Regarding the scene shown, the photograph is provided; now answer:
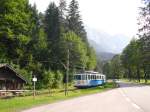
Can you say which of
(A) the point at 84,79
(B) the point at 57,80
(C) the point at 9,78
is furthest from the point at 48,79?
(C) the point at 9,78

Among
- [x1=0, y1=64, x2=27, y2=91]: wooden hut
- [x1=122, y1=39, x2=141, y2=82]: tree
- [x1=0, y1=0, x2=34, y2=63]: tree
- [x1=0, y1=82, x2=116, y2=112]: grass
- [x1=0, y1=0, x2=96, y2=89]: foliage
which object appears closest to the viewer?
[x1=0, y1=82, x2=116, y2=112]: grass

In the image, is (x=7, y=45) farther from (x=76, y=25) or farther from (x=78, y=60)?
(x=76, y=25)

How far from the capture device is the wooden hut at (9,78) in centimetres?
4588

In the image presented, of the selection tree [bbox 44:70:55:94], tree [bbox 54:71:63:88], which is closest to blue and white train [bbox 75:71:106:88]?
tree [bbox 44:70:55:94]

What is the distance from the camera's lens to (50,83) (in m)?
70.2

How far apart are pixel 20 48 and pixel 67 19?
120 ft

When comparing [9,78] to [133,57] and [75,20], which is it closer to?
[75,20]

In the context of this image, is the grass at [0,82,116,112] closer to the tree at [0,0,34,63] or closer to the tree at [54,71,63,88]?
the tree at [0,0,34,63]

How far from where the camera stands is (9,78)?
47.4m

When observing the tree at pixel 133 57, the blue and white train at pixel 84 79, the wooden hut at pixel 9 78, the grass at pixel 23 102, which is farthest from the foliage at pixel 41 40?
the grass at pixel 23 102

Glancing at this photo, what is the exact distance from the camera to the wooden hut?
45875mm

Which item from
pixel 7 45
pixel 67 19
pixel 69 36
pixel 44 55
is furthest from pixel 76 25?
pixel 7 45

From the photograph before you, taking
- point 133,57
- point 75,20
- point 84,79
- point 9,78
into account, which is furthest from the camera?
point 133,57

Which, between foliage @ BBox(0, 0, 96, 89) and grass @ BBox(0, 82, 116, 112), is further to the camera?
foliage @ BBox(0, 0, 96, 89)
